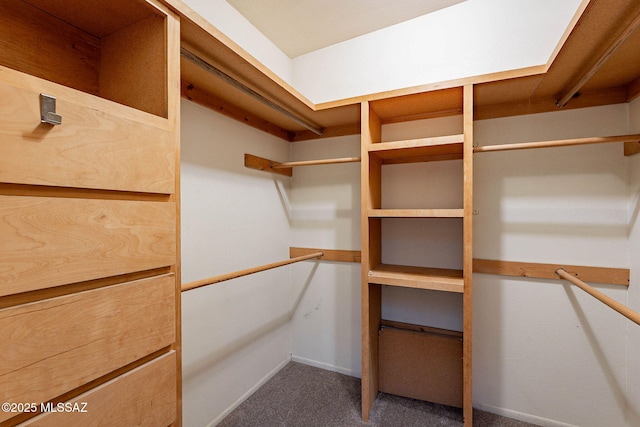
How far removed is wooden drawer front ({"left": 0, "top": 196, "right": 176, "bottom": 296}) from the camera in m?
0.61

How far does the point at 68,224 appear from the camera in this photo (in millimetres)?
692

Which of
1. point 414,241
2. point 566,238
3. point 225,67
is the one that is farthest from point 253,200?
point 566,238

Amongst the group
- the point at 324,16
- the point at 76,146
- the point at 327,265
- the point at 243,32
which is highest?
the point at 324,16

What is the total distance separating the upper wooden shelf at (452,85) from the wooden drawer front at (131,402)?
1.20 meters

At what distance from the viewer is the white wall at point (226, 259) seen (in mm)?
1593

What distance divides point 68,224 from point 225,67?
39.5 inches

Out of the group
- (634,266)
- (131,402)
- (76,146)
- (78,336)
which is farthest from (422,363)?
(76,146)

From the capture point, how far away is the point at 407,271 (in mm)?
1874

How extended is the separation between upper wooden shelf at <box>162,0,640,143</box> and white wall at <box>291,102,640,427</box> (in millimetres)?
96

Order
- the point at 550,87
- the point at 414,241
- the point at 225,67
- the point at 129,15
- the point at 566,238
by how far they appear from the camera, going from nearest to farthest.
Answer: the point at 129,15 → the point at 225,67 → the point at 550,87 → the point at 566,238 → the point at 414,241

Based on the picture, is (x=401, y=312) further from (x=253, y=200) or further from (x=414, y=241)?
(x=253, y=200)

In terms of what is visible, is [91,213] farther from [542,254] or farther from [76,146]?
[542,254]

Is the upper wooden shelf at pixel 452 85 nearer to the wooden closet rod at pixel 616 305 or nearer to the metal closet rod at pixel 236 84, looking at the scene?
the metal closet rod at pixel 236 84

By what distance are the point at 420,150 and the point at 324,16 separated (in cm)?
120
